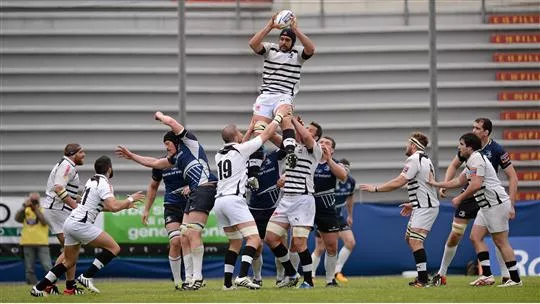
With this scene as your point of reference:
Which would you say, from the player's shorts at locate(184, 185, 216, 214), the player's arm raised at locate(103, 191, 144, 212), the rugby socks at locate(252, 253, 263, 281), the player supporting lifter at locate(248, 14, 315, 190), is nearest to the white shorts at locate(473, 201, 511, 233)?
the player supporting lifter at locate(248, 14, 315, 190)

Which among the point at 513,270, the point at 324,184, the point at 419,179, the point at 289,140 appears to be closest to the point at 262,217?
the point at 324,184

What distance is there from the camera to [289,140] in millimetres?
18141

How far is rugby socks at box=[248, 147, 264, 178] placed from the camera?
19.2 meters

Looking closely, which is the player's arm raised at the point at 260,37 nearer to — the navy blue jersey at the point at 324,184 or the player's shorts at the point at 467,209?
the navy blue jersey at the point at 324,184

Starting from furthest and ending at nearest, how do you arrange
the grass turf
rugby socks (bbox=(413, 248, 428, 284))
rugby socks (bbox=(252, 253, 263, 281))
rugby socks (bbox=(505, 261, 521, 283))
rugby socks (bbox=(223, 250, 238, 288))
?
rugby socks (bbox=(252, 253, 263, 281)), rugby socks (bbox=(413, 248, 428, 284)), rugby socks (bbox=(505, 261, 521, 283)), rugby socks (bbox=(223, 250, 238, 288)), the grass turf

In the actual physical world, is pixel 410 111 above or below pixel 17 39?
below

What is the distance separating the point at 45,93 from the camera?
3278cm

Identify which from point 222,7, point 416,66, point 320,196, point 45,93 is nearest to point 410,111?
point 416,66

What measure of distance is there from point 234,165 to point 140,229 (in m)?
10.4

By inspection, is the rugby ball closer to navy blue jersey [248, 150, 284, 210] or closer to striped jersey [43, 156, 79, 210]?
navy blue jersey [248, 150, 284, 210]

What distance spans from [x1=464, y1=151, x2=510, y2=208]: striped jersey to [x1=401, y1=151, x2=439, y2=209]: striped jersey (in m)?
0.73

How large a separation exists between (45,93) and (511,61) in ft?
40.2

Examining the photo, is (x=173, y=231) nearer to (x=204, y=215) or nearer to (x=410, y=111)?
(x=204, y=215)

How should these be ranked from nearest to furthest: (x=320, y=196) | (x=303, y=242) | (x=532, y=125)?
(x=303, y=242) → (x=320, y=196) → (x=532, y=125)
